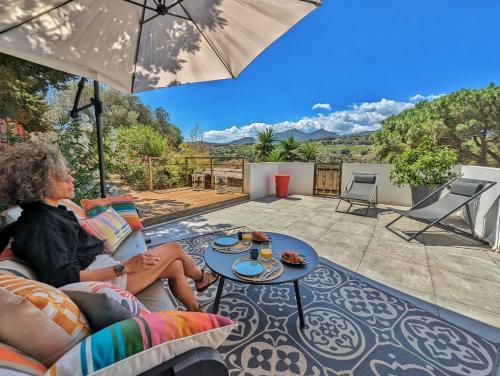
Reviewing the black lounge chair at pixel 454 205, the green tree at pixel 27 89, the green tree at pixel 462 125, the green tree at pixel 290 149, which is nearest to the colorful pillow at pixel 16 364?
the black lounge chair at pixel 454 205

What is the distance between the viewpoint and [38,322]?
0.62m

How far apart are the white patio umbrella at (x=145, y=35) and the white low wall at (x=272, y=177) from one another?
13.4ft

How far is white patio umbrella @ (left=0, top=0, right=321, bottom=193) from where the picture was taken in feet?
5.70

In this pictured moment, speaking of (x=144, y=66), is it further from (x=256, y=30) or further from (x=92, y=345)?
(x=92, y=345)

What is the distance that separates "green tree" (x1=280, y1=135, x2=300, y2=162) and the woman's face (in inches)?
291

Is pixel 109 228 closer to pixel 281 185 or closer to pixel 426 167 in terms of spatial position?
pixel 281 185

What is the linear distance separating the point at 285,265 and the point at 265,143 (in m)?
8.16

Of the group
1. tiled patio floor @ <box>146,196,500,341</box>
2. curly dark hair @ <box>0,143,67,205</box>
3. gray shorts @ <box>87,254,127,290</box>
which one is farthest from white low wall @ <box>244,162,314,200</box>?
curly dark hair @ <box>0,143,67,205</box>

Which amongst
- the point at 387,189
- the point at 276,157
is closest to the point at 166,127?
the point at 276,157

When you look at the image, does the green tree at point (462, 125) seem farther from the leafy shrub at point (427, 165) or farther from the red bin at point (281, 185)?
the red bin at point (281, 185)

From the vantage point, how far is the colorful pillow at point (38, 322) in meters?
0.59

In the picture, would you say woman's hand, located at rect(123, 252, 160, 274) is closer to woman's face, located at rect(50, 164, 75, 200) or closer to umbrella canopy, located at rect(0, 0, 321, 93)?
woman's face, located at rect(50, 164, 75, 200)

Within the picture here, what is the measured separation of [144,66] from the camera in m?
2.43

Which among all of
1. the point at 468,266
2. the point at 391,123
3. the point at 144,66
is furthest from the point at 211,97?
the point at 468,266
